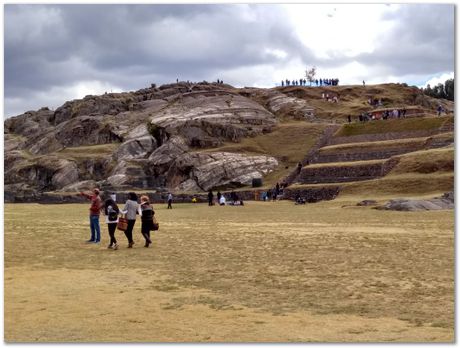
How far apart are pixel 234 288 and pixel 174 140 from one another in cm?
6627

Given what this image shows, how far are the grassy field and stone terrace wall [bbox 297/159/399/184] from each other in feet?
110

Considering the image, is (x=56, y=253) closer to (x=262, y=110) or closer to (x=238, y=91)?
(x=262, y=110)

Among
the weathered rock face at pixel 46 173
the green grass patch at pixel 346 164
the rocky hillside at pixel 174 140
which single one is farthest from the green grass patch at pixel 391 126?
the weathered rock face at pixel 46 173

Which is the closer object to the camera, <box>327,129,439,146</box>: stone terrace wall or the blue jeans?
the blue jeans

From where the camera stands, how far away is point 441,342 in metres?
8.31

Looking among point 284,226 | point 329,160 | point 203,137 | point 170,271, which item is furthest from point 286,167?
point 170,271

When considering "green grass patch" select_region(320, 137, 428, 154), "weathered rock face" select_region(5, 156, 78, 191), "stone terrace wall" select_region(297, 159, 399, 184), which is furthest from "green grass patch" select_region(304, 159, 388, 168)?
"weathered rock face" select_region(5, 156, 78, 191)

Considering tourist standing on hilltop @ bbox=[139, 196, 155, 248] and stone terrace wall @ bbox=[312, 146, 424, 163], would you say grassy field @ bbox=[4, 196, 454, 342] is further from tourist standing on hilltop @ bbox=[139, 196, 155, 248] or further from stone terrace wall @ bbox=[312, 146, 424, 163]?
stone terrace wall @ bbox=[312, 146, 424, 163]

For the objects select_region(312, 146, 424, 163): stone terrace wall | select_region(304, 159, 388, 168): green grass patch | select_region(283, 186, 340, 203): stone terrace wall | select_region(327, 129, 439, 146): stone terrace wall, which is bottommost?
select_region(283, 186, 340, 203): stone terrace wall

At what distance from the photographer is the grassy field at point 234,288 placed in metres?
9.23

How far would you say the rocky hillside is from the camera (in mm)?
70375

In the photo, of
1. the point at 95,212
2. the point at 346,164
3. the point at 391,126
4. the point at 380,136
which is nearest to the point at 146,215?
the point at 95,212

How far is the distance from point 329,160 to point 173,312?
56048 millimetres

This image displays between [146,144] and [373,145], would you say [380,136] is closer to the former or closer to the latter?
[373,145]
